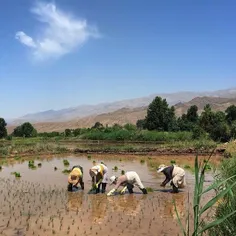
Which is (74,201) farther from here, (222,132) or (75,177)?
(222,132)

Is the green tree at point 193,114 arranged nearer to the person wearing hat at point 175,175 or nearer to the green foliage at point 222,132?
the green foliage at point 222,132

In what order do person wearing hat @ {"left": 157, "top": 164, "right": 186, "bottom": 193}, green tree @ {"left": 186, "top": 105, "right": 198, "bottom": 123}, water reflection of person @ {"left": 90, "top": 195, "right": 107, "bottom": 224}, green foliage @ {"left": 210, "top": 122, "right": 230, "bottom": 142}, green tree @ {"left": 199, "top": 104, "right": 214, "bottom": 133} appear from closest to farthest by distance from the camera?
water reflection of person @ {"left": 90, "top": 195, "right": 107, "bottom": 224}
person wearing hat @ {"left": 157, "top": 164, "right": 186, "bottom": 193}
green foliage @ {"left": 210, "top": 122, "right": 230, "bottom": 142}
green tree @ {"left": 199, "top": 104, "right": 214, "bottom": 133}
green tree @ {"left": 186, "top": 105, "right": 198, "bottom": 123}

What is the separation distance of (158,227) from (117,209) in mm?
2122

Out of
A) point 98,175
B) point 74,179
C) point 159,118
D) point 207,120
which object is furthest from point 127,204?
point 159,118

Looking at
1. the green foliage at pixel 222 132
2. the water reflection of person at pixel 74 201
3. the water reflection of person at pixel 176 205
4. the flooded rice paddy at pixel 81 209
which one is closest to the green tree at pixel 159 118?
the green foliage at pixel 222 132

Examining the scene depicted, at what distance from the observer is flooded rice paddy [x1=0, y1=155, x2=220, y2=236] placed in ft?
30.6

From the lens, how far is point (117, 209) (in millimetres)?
11398

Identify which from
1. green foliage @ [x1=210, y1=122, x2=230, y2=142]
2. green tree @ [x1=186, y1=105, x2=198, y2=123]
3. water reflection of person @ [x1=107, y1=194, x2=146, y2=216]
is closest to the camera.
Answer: water reflection of person @ [x1=107, y1=194, x2=146, y2=216]

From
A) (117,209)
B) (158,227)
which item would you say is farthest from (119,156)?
(158,227)

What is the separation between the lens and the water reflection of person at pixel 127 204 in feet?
36.8

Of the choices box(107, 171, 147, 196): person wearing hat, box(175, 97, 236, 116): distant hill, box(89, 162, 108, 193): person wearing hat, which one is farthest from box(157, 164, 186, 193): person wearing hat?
box(175, 97, 236, 116): distant hill

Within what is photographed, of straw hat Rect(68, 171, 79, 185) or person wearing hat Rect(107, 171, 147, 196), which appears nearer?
person wearing hat Rect(107, 171, 147, 196)

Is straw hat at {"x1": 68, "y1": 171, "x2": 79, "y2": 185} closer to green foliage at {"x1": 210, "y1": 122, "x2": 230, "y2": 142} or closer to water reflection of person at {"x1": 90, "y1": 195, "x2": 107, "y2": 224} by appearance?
water reflection of person at {"x1": 90, "y1": 195, "x2": 107, "y2": 224}

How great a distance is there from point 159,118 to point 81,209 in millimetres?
41875
